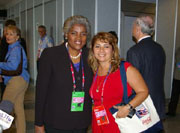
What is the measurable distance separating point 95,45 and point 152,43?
1.05 meters

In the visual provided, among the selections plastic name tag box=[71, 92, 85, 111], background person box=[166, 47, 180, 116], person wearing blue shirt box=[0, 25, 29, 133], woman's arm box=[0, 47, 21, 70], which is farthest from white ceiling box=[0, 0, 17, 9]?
plastic name tag box=[71, 92, 85, 111]

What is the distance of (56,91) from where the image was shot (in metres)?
1.74

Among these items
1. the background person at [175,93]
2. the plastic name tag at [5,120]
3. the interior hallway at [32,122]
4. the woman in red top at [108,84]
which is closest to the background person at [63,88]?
the woman in red top at [108,84]

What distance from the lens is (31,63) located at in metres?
8.72

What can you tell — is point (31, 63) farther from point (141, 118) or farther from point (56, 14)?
point (141, 118)

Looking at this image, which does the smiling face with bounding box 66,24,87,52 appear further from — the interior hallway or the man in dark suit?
the interior hallway

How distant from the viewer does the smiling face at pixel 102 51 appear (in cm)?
187

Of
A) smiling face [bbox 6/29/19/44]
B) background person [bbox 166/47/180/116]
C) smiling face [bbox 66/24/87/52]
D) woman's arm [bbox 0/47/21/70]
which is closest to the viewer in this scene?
smiling face [bbox 66/24/87/52]

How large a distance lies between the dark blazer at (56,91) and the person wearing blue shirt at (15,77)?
45.4 inches

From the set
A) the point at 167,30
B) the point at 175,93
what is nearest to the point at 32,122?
the point at 175,93

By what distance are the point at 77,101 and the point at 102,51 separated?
0.46 meters

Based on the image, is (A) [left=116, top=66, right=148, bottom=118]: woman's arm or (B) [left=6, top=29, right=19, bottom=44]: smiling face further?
(B) [left=6, top=29, right=19, bottom=44]: smiling face

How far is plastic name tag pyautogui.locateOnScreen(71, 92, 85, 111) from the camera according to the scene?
1.75 metres

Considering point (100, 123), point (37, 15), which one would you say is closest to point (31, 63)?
point (37, 15)
